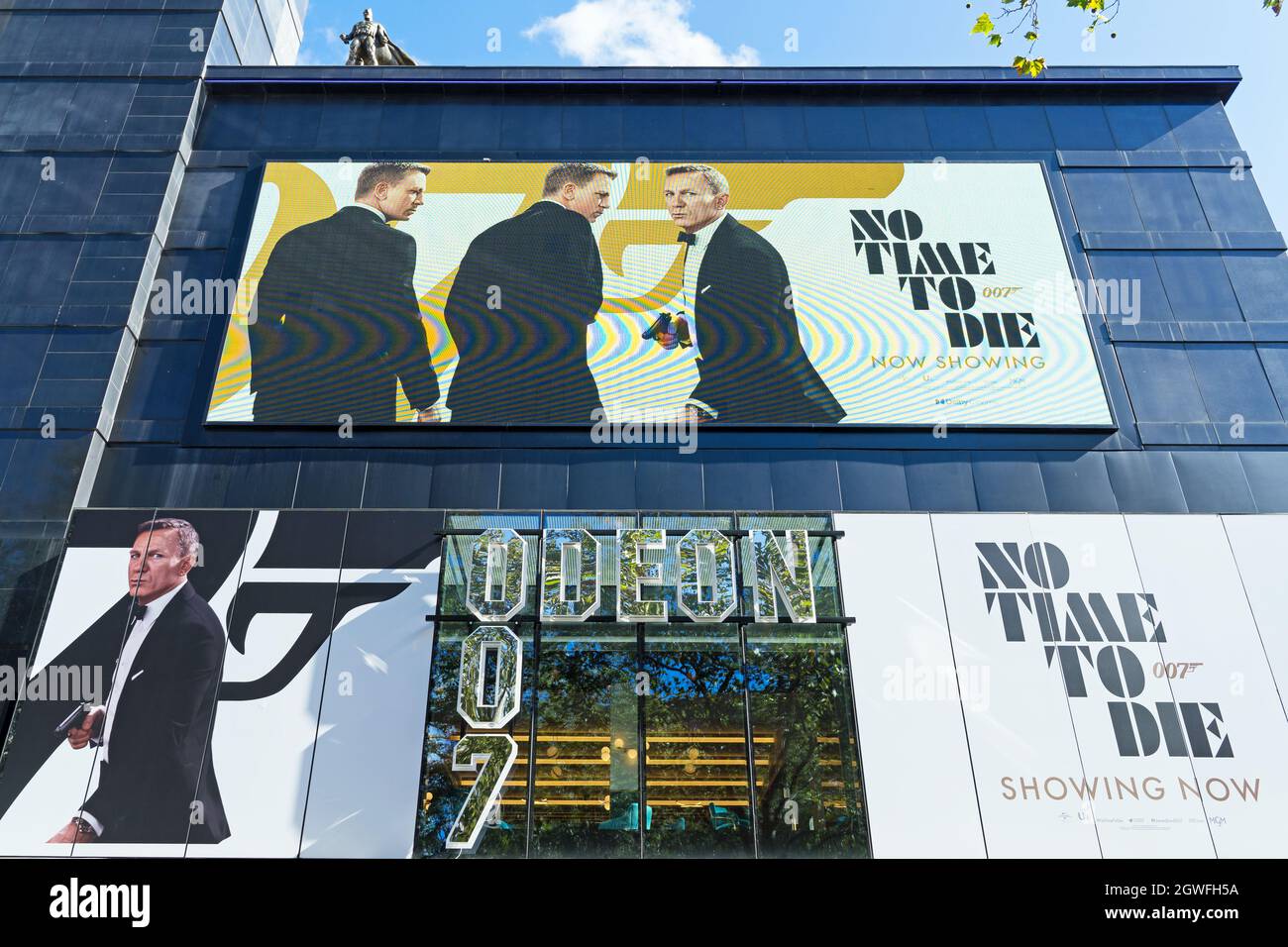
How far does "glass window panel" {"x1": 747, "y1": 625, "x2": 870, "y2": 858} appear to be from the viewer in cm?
1501

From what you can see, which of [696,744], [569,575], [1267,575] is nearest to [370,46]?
[569,575]

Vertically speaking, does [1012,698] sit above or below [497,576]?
below

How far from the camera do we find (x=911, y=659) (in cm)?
1627

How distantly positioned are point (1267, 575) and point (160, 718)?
64.4 feet

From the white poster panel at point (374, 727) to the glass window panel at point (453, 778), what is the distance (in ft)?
0.58

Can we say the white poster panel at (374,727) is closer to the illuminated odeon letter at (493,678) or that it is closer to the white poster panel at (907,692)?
the illuminated odeon letter at (493,678)

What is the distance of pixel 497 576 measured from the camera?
55.5ft

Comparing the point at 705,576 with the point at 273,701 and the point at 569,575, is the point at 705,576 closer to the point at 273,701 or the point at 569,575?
the point at 569,575

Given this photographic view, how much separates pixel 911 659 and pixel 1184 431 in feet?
27.0

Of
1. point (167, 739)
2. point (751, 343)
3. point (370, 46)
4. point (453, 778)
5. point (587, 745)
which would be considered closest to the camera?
point (453, 778)

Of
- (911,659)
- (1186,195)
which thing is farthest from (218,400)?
(1186,195)

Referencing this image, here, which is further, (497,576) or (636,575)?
(636,575)
